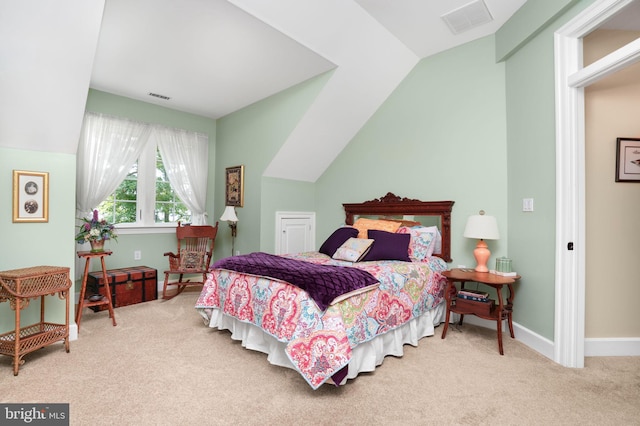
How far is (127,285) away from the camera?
379 cm

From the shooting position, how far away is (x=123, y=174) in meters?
4.13

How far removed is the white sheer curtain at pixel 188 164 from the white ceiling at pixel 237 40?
0.76 meters

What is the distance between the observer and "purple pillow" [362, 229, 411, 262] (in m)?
3.12

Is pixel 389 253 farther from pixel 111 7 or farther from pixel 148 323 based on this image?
pixel 111 7

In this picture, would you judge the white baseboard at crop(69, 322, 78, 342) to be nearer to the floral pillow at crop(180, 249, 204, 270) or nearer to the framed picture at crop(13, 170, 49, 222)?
the framed picture at crop(13, 170, 49, 222)

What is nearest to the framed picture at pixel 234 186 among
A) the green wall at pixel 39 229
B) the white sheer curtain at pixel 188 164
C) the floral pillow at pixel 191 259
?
the white sheer curtain at pixel 188 164

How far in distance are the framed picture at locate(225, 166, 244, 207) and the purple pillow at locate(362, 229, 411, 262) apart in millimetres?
2243

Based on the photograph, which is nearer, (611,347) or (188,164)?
(611,347)

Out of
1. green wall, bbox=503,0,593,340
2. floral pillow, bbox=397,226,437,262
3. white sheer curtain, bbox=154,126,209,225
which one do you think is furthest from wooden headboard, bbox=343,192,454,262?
white sheer curtain, bbox=154,126,209,225

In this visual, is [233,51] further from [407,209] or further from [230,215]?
[407,209]

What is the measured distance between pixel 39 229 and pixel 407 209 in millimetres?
3526

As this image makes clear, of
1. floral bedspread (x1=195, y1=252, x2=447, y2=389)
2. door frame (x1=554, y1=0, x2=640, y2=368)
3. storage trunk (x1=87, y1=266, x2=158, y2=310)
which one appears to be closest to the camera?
floral bedspread (x1=195, y1=252, x2=447, y2=389)

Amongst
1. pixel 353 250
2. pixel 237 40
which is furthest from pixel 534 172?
pixel 237 40

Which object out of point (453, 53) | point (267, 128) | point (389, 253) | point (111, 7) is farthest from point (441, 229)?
point (111, 7)
